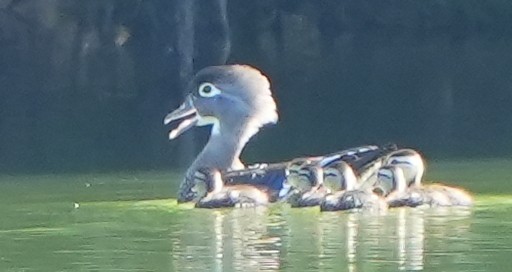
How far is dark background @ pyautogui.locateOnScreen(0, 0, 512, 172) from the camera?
2441 centimetres

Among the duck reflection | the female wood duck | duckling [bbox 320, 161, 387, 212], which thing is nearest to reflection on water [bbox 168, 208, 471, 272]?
the duck reflection

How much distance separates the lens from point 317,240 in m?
12.1

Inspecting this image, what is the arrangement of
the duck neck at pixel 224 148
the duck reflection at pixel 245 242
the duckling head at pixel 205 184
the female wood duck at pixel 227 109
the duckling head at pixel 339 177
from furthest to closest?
the female wood duck at pixel 227 109
the duck neck at pixel 224 148
the duckling head at pixel 205 184
the duckling head at pixel 339 177
the duck reflection at pixel 245 242

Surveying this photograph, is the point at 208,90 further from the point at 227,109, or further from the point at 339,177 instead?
the point at 339,177

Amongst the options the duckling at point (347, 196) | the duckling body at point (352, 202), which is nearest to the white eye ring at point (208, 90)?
the duckling at point (347, 196)

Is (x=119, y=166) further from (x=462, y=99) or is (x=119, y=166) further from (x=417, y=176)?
(x=462, y=99)

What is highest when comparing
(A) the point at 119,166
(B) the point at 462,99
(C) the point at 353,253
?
(B) the point at 462,99

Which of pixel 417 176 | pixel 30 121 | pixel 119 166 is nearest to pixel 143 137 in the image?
pixel 30 121

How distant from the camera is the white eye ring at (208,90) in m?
15.5

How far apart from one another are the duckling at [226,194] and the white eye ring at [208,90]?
1.01 metres

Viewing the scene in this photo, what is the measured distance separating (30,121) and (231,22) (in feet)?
15.2

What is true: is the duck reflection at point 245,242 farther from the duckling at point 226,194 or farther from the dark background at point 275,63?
the dark background at point 275,63

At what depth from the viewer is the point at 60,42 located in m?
28.0

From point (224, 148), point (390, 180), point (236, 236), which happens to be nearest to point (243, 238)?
point (236, 236)
